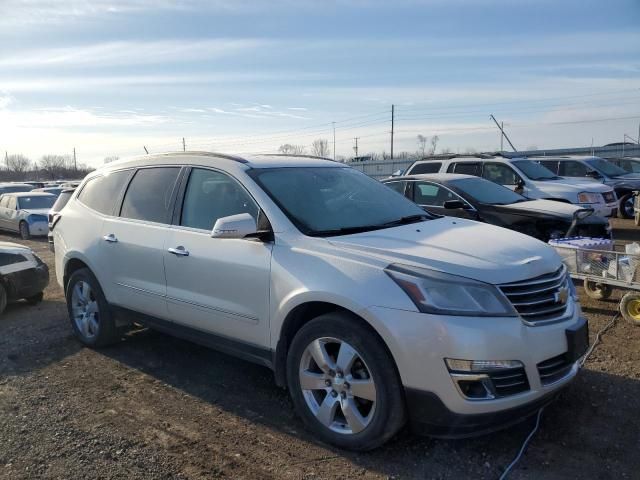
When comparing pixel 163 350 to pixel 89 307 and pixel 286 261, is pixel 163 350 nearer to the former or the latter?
pixel 89 307

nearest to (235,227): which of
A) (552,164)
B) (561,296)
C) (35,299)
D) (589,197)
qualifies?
(561,296)

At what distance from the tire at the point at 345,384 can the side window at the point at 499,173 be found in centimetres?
969

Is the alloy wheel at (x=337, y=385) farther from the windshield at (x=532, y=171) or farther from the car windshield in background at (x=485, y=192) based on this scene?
the windshield at (x=532, y=171)

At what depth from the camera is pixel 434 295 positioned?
311 centimetres

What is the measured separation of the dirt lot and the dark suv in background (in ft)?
36.4

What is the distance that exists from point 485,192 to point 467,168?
127 inches

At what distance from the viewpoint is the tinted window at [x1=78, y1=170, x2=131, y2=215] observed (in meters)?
5.33

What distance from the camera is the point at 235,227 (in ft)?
12.1

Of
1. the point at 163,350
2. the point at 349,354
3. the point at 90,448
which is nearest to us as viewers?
the point at 349,354

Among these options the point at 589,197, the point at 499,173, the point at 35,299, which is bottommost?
the point at 35,299

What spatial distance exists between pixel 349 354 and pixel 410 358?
0.41 m

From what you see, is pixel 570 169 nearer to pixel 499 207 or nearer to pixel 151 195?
pixel 499 207

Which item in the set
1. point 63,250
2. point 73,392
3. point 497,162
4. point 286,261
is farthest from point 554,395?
point 497,162

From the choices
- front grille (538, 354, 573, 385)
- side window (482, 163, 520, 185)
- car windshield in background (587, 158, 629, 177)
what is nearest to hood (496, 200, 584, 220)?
side window (482, 163, 520, 185)
